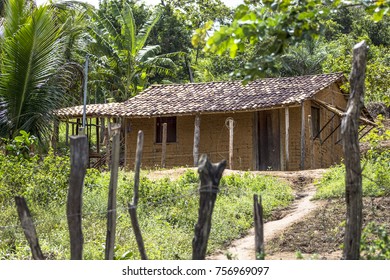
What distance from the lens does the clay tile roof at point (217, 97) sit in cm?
2092

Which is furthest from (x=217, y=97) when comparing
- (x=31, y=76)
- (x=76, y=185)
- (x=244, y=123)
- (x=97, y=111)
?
(x=76, y=185)

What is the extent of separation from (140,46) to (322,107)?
8.84 metres

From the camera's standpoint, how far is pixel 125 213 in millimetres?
11617

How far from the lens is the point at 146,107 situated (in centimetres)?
2262

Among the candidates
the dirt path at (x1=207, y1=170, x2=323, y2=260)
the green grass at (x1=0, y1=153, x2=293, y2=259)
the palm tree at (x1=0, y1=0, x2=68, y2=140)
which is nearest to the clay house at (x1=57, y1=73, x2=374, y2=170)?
the dirt path at (x1=207, y1=170, x2=323, y2=260)

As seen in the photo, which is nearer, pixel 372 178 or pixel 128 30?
pixel 372 178

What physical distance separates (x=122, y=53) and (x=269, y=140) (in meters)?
8.63

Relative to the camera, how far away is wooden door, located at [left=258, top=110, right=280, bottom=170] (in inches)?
859

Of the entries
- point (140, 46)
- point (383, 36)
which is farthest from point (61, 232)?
point (383, 36)

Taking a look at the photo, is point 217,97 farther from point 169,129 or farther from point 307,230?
point 307,230

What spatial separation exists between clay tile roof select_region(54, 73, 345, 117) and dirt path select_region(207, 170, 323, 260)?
325cm

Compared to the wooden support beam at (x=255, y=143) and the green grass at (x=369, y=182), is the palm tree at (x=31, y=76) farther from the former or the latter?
the green grass at (x=369, y=182)

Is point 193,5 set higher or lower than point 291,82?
higher

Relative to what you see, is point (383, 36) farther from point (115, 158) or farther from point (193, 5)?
point (115, 158)
